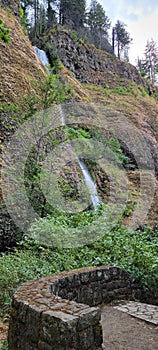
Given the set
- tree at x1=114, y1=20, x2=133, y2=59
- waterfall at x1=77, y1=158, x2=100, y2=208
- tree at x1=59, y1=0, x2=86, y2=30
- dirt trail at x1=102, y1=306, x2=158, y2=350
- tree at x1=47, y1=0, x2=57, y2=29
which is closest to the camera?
dirt trail at x1=102, y1=306, x2=158, y2=350

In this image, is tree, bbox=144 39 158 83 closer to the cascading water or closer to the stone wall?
the cascading water

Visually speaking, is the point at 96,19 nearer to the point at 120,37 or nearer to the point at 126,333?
the point at 120,37

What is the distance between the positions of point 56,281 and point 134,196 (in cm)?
1142

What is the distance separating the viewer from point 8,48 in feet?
47.8

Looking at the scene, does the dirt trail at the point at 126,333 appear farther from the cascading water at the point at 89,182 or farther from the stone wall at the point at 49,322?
the cascading water at the point at 89,182

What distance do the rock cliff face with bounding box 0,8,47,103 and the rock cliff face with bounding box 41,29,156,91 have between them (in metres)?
5.25

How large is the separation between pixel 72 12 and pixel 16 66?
2133 cm

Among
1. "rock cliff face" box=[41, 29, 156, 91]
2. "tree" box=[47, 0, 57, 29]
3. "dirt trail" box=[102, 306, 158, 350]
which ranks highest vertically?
"tree" box=[47, 0, 57, 29]

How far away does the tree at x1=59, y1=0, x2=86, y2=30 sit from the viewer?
3053 cm

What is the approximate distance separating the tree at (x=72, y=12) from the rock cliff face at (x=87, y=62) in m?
5.23

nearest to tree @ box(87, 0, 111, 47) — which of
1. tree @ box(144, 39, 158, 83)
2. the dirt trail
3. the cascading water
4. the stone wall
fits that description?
tree @ box(144, 39, 158, 83)

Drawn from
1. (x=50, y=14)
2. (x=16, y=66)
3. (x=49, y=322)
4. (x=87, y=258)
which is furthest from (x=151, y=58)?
(x=49, y=322)

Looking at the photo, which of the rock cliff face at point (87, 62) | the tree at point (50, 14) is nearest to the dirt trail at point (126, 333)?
the rock cliff face at point (87, 62)

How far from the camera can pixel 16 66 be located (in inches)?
558
